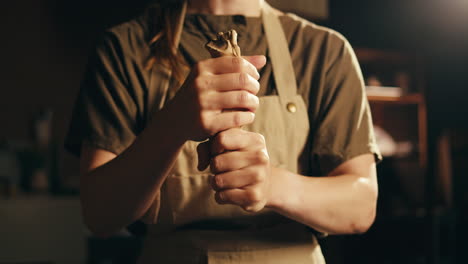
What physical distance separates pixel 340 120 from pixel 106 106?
1.14ft

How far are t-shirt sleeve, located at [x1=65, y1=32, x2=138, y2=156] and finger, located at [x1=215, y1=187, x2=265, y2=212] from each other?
22 centimetres

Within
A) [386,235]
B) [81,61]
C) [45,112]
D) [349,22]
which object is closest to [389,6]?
[349,22]

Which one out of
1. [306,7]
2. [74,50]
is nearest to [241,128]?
[306,7]

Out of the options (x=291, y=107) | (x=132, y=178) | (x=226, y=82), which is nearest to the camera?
(x=226, y=82)

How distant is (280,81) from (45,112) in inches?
85.6

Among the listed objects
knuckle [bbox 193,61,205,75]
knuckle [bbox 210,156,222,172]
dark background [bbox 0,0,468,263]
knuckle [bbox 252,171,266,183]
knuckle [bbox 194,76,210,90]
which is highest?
knuckle [bbox 193,61,205,75]

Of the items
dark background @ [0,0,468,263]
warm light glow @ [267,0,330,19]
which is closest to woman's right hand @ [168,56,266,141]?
warm light glow @ [267,0,330,19]

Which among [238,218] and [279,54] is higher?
[279,54]

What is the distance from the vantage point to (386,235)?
7.13 ft

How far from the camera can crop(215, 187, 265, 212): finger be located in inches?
21.5

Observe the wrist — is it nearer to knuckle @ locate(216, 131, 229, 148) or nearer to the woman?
the woman

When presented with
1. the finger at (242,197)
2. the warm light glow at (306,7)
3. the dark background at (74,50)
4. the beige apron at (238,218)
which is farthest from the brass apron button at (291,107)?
the dark background at (74,50)

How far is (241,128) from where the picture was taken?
635mm

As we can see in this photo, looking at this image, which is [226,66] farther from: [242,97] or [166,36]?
[166,36]
